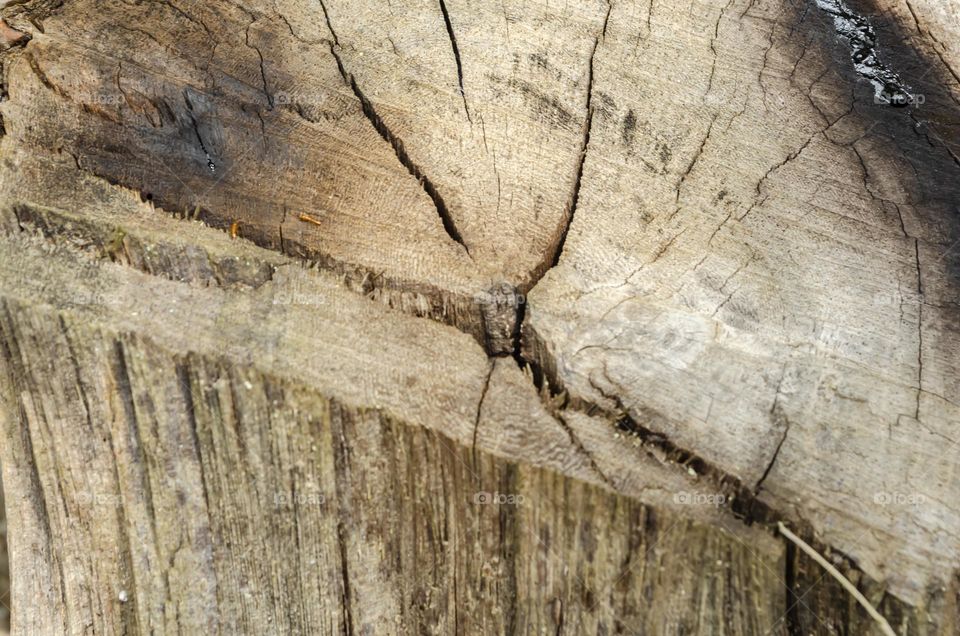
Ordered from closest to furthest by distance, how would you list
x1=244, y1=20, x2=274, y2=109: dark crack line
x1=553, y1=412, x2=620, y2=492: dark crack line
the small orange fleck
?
x1=553, y1=412, x2=620, y2=492: dark crack line, the small orange fleck, x1=244, y1=20, x2=274, y2=109: dark crack line

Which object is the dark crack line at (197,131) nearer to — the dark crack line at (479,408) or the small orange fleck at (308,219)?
the small orange fleck at (308,219)

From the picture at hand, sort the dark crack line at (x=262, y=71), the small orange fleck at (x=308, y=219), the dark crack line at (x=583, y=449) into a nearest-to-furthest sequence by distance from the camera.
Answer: the dark crack line at (x=583, y=449)
the small orange fleck at (x=308, y=219)
the dark crack line at (x=262, y=71)

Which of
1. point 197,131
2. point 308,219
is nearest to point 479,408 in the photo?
point 308,219

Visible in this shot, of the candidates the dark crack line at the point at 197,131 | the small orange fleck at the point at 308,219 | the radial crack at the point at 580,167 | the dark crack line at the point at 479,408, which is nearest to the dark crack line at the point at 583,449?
the dark crack line at the point at 479,408

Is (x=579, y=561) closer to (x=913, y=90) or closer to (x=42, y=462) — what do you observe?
(x=42, y=462)

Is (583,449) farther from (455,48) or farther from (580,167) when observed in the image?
(455,48)

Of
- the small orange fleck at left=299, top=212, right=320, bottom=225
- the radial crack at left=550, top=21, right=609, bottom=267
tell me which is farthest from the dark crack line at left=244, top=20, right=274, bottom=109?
the radial crack at left=550, top=21, right=609, bottom=267

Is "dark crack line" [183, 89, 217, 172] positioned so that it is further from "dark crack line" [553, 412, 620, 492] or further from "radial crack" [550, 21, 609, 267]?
"dark crack line" [553, 412, 620, 492]

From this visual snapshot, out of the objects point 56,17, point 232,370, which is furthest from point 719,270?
point 56,17
